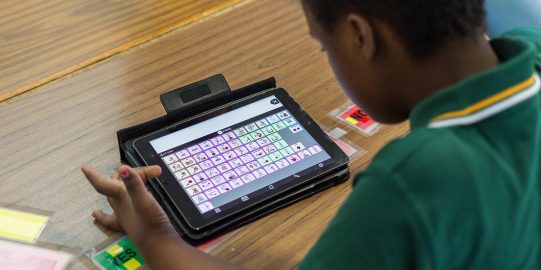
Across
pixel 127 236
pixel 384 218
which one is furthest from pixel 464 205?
pixel 127 236

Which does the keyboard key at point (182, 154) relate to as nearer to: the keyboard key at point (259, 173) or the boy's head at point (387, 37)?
the keyboard key at point (259, 173)

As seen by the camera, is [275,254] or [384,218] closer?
[384,218]

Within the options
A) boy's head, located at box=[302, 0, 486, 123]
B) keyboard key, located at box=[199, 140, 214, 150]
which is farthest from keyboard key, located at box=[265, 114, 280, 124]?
boy's head, located at box=[302, 0, 486, 123]

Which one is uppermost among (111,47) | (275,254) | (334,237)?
(111,47)

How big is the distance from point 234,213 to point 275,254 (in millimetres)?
79

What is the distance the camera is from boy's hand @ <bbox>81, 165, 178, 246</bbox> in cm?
85

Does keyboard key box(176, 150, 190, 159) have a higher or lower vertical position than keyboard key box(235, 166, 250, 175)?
higher

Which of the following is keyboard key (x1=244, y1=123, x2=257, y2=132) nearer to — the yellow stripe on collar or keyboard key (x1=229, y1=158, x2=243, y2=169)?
keyboard key (x1=229, y1=158, x2=243, y2=169)

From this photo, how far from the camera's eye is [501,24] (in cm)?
118

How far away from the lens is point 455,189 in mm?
609

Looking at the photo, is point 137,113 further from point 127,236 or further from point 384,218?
point 384,218

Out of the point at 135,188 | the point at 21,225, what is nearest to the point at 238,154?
the point at 135,188

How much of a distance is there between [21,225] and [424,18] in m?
0.60

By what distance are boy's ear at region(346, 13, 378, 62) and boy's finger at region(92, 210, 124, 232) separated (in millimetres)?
423
